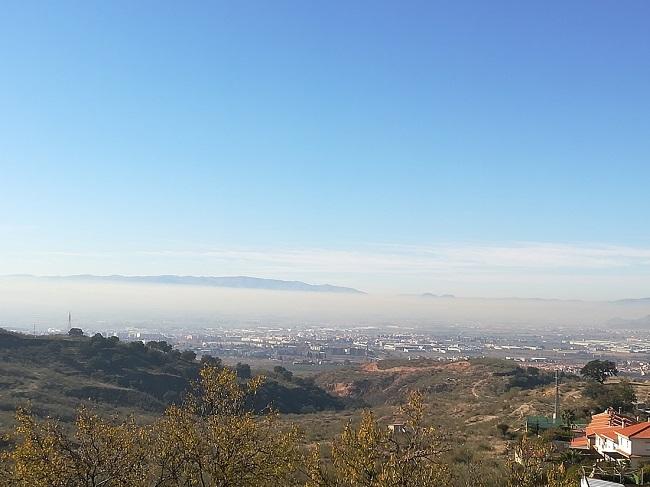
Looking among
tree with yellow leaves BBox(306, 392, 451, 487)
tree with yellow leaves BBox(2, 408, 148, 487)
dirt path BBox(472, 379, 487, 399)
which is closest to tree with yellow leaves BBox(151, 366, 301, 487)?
tree with yellow leaves BBox(2, 408, 148, 487)

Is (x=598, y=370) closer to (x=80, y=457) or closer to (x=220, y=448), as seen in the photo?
(x=220, y=448)

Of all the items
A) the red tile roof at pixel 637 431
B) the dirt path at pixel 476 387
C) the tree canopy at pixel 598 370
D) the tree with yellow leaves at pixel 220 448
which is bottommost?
the dirt path at pixel 476 387

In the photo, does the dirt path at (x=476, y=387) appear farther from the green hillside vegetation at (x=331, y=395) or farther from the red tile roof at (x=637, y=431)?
the red tile roof at (x=637, y=431)

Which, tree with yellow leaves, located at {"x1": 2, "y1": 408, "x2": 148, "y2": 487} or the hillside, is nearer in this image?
tree with yellow leaves, located at {"x1": 2, "y1": 408, "x2": 148, "y2": 487}

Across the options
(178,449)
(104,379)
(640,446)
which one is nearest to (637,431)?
(640,446)

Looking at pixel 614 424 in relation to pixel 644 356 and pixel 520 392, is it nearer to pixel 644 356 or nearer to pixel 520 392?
pixel 520 392

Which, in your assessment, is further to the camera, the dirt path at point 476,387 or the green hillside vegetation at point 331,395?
the dirt path at point 476,387

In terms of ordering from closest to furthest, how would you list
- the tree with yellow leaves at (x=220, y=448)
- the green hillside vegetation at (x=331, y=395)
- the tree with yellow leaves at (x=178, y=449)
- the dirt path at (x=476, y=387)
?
the tree with yellow leaves at (x=178, y=449), the tree with yellow leaves at (x=220, y=448), the green hillside vegetation at (x=331, y=395), the dirt path at (x=476, y=387)

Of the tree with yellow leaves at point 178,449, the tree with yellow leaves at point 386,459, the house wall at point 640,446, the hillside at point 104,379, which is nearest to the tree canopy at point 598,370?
the hillside at point 104,379

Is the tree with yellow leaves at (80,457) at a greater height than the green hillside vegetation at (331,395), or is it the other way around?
the tree with yellow leaves at (80,457)

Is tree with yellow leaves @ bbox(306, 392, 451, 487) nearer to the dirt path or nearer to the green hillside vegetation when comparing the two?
the green hillside vegetation

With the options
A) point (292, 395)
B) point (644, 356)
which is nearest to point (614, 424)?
point (292, 395)
